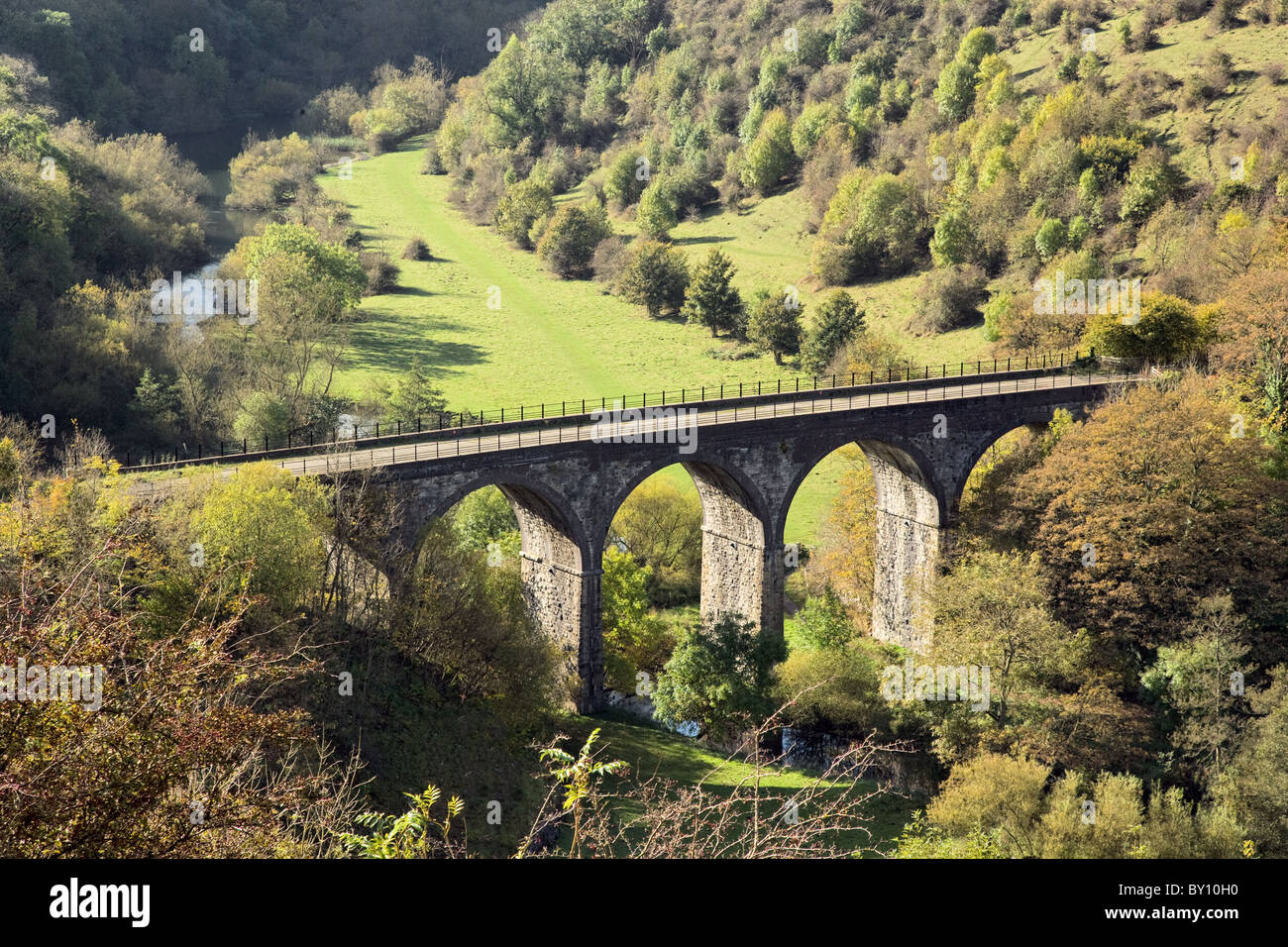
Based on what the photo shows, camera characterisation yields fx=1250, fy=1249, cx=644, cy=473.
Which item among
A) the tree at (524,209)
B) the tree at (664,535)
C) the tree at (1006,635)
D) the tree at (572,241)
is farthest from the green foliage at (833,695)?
the tree at (524,209)

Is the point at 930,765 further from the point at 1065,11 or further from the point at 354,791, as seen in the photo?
the point at 1065,11

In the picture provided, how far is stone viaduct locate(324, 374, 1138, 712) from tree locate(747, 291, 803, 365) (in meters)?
25.5

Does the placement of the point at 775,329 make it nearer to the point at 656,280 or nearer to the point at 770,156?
the point at 656,280

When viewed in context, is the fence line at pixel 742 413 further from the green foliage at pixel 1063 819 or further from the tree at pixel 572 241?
the tree at pixel 572 241

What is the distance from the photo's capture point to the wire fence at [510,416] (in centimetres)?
4681

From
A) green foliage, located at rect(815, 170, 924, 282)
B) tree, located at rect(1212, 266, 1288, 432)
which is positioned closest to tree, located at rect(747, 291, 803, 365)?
green foliage, located at rect(815, 170, 924, 282)

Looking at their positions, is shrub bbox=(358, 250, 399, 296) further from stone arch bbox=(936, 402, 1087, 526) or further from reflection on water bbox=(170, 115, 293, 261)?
stone arch bbox=(936, 402, 1087, 526)

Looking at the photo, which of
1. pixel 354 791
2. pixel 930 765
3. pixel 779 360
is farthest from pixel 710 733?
pixel 779 360

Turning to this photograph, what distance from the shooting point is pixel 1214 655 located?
141 ft

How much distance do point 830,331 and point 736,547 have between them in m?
29.8

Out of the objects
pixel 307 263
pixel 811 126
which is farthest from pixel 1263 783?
pixel 811 126

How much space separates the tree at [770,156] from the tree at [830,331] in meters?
32.9
